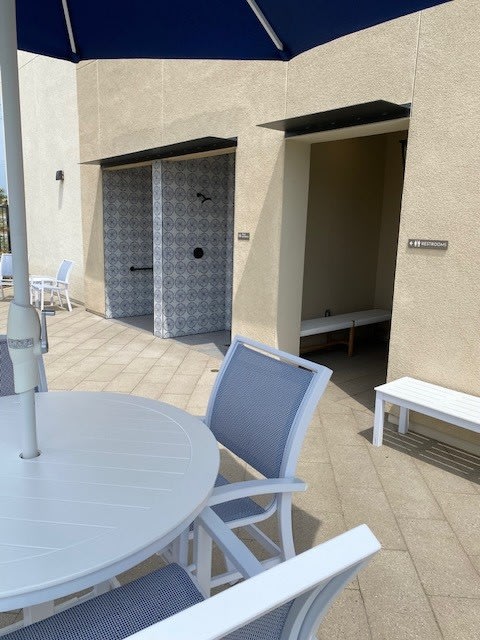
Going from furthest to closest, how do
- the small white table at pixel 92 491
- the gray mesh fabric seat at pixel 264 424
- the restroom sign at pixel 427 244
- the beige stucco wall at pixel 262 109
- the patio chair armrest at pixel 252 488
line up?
the beige stucco wall at pixel 262 109 < the restroom sign at pixel 427 244 < the gray mesh fabric seat at pixel 264 424 < the patio chair armrest at pixel 252 488 < the small white table at pixel 92 491

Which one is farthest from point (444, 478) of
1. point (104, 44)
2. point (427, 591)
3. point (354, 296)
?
point (354, 296)

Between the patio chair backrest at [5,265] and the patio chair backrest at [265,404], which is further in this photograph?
the patio chair backrest at [5,265]

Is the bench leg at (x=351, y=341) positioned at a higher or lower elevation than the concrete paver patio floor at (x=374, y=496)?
higher

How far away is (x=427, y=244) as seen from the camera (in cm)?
336

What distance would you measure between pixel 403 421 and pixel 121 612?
289cm

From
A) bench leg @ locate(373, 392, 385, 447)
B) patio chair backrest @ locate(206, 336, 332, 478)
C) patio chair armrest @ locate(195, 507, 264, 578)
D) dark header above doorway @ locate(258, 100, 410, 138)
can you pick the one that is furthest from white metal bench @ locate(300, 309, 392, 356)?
patio chair armrest @ locate(195, 507, 264, 578)

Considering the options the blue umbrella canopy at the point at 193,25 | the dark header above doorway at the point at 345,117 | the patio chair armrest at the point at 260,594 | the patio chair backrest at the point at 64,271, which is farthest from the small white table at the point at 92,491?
the patio chair backrest at the point at 64,271

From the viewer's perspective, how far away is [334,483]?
9.52 feet

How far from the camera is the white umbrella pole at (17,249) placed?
4.07 feet

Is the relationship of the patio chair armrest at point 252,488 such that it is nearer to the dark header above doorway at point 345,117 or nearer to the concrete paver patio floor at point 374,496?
the concrete paver patio floor at point 374,496

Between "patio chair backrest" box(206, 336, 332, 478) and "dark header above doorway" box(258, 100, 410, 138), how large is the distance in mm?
2144

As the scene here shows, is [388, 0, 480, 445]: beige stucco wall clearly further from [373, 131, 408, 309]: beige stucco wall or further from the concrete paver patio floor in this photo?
[373, 131, 408, 309]: beige stucco wall

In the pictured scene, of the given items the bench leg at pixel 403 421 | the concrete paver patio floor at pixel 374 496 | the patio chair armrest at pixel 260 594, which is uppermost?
the patio chair armrest at pixel 260 594

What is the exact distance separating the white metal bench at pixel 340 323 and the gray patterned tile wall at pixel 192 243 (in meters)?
1.72
